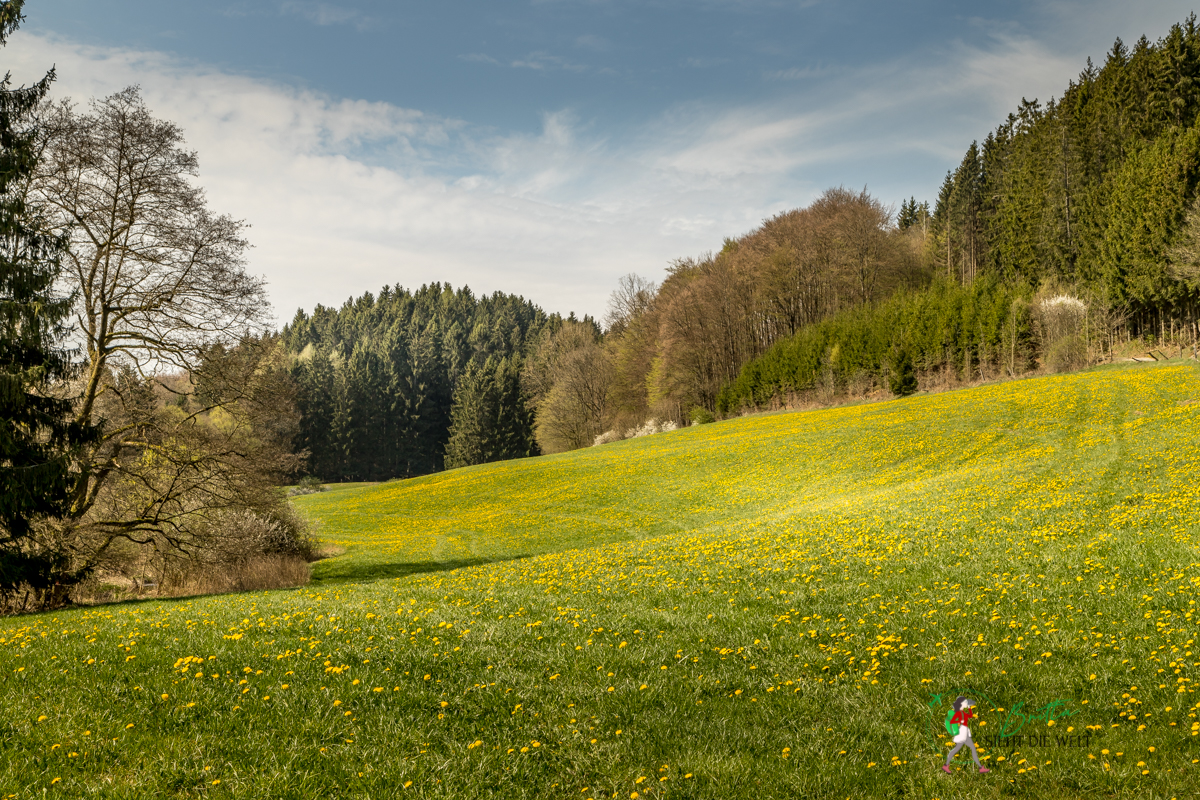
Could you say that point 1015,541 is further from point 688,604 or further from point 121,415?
point 121,415

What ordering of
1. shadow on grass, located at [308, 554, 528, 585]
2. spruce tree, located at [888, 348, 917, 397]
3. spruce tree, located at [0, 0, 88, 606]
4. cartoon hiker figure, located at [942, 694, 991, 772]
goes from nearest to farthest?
1. cartoon hiker figure, located at [942, 694, 991, 772]
2. spruce tree, located at [0, 0, 88, 606]
3. shadow on grass, located at [308, 554, 528, 585]
4. spruce tree, located at [888, 348, 917, 397]

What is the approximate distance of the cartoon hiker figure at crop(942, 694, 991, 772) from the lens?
430 centimetres

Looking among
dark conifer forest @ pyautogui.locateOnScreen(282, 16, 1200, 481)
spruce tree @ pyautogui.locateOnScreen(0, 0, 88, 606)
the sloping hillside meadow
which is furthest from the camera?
dark conifer forest @ pyautogui.locateOnScreen(282, 16, 1200, 481)

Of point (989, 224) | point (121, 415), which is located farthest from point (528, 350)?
point (121, 415)

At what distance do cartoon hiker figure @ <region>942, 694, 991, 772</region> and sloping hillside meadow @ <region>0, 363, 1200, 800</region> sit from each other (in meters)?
0.19

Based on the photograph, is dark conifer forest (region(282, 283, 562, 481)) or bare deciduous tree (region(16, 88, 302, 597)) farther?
dark conifer forest (region(282, 283, 562, 481))

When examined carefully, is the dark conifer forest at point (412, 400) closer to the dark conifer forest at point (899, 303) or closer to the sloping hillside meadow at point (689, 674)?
the dark conifer forest at point (899, 303)

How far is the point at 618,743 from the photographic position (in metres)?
5.21

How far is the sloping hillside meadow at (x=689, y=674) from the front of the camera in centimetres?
470

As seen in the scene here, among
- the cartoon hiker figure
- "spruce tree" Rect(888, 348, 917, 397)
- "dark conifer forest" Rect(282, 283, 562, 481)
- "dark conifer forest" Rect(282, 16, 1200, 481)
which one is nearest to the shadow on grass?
"dark conifer forest" Rect(282, 16, 1200, 481)

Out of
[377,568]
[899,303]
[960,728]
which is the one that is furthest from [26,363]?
[899,303]

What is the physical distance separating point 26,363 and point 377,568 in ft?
40.1

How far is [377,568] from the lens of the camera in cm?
2320

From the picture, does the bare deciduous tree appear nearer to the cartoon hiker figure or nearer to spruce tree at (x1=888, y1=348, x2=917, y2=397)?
the cartoon hiker figure
